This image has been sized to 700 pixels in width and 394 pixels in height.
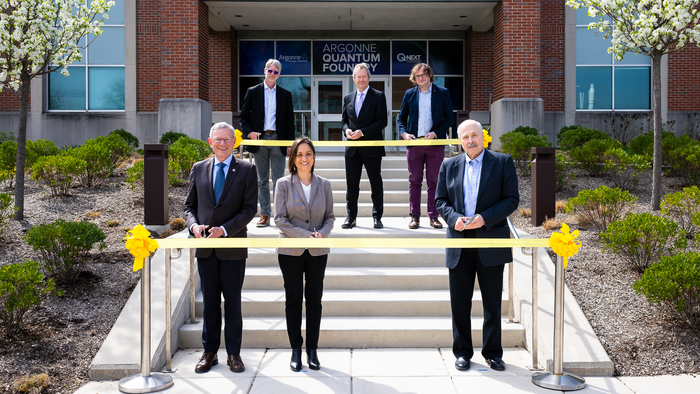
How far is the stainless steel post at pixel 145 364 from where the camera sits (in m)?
A: 4.33

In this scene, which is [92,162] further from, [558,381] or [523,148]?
[558,381]

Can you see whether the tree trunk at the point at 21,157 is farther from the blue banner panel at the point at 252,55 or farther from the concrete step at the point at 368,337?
the blue banner panel at the point at 252,55

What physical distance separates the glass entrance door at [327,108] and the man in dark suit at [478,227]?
45.4 feet

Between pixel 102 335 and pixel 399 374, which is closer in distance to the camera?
pixel 399 374

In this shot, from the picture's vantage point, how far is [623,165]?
9.85 m

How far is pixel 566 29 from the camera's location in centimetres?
1725

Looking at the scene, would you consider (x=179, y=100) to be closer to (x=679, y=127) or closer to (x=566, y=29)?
(x=566, y=29)

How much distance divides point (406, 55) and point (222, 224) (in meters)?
14.9

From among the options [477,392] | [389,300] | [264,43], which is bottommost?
[477,392]

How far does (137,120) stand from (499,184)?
14.9m

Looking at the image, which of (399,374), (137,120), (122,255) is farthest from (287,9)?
(399,374)

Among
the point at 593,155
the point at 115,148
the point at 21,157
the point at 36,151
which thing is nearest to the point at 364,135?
the point at 21,157

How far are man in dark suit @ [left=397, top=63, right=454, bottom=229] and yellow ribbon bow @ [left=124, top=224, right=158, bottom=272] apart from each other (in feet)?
12.4

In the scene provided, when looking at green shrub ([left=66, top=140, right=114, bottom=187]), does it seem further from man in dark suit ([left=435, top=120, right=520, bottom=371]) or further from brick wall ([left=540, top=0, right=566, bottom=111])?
brick wall ([left=540, top=0, right=566, bottom=111])
